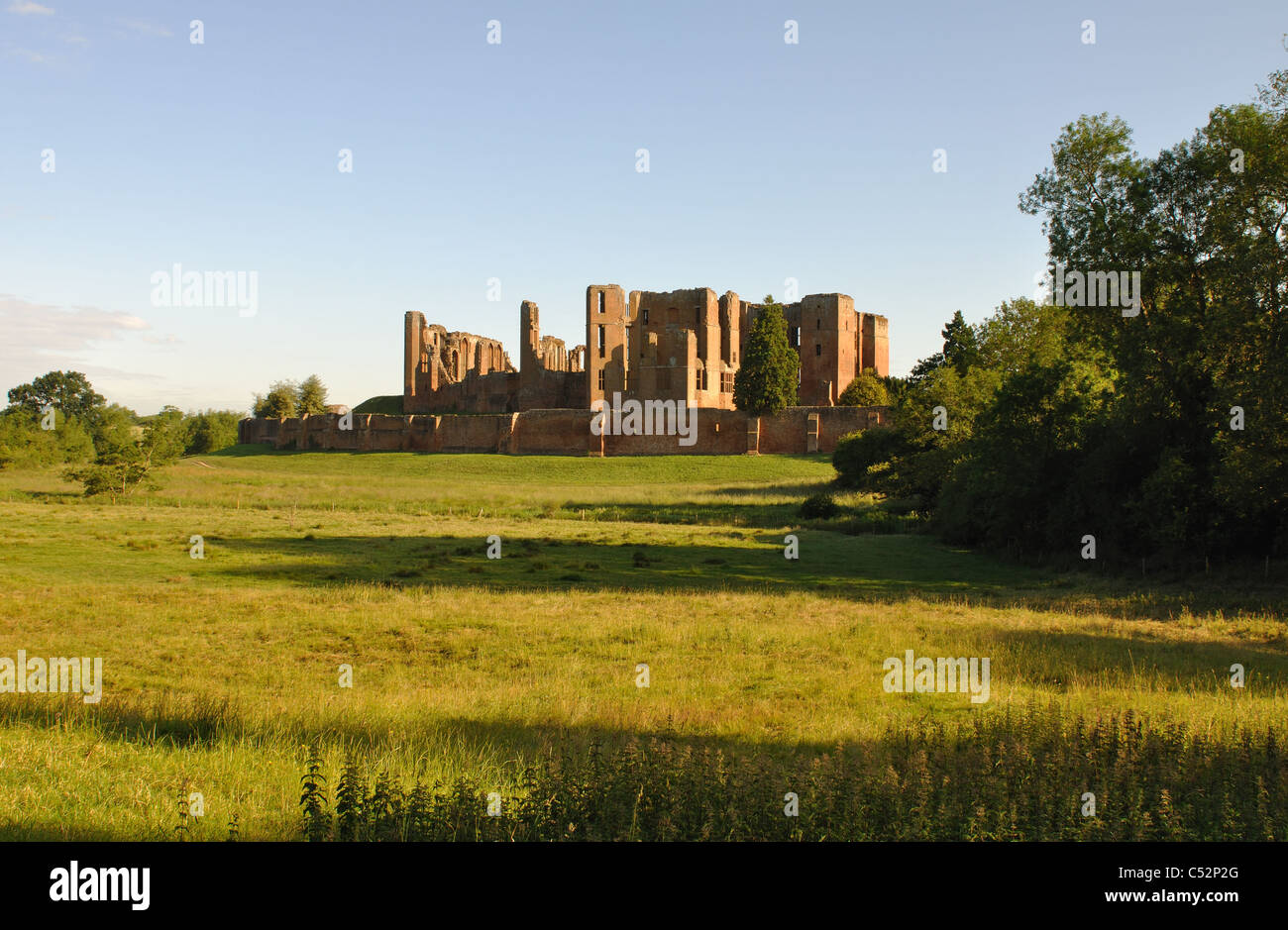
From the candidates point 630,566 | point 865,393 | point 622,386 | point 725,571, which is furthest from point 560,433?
point 725,571

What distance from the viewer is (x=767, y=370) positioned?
232ft

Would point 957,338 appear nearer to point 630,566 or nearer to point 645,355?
point 645,355

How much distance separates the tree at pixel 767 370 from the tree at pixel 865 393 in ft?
21.1

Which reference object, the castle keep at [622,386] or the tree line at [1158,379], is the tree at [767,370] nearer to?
the castle keep at [622,386]

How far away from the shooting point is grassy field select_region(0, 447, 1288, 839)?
7566 mm

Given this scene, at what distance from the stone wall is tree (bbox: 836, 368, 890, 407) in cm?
685

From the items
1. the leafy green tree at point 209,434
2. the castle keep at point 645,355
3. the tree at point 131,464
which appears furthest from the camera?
the leafy green tree at point 209,434

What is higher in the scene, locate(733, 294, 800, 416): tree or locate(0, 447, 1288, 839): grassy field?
locate(733, 294, 800, 416): tree

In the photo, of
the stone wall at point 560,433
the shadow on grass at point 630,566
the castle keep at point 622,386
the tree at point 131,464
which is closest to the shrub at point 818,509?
the shadow on grass at point 630,566

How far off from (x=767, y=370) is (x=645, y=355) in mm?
12157

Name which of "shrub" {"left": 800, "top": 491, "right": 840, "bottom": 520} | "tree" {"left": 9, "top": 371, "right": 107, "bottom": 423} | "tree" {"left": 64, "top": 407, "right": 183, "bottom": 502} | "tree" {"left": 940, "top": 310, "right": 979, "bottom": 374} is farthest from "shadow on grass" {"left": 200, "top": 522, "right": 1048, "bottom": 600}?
"tree" {"left": 9, "top": 371, "right": 107, "bottom": 423}

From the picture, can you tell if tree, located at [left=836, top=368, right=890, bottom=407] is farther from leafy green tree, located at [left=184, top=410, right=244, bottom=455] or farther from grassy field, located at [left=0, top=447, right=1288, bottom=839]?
leafy green tree, located at [left=184, top=410, right=244, bottom=455]

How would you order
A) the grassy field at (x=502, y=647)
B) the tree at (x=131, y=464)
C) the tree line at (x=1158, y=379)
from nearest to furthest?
the grassy field at (x=502, y=647), the tree line at (x=1158, y=379), the tree at (x=131, y=464)

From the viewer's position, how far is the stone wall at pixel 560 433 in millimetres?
69250
